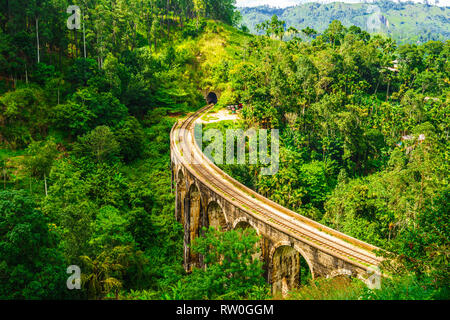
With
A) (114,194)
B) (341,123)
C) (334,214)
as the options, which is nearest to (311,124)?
(341,123)

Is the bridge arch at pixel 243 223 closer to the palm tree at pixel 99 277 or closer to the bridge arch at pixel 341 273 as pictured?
the bridge arch at pixel 341 273

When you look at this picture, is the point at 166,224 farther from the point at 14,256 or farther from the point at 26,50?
the point at 26,50

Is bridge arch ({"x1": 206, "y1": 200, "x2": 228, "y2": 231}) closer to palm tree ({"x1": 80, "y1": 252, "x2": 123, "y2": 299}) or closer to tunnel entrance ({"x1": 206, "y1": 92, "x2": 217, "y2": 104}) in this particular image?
palm tree ({"x1": 80, "y1": 252, "x2": 123, "y2": 299})

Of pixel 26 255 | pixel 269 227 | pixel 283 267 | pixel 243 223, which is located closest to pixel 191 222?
pixel 243 223

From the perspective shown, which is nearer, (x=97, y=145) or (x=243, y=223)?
(x=243, y=223)
